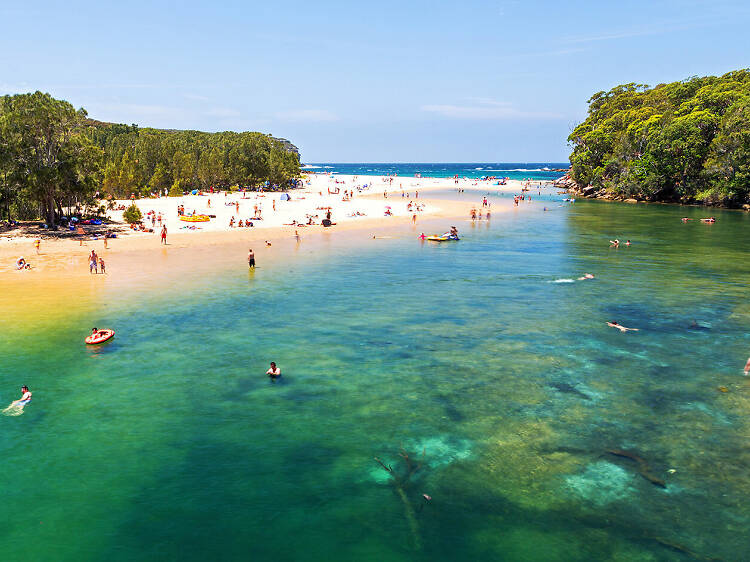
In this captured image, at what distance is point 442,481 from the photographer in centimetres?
1495

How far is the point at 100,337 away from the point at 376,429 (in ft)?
52.2

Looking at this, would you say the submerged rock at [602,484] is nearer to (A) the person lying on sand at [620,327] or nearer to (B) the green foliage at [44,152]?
(A) the person lying on sand at [620,327]

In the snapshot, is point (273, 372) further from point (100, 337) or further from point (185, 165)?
point (185, 165)

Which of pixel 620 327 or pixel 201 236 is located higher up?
pixel 201 236

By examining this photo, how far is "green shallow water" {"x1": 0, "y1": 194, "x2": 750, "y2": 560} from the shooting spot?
1295 cm

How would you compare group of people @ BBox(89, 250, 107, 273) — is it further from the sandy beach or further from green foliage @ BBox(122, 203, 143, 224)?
green foliage @ BBox(122, 203, 143, 224)

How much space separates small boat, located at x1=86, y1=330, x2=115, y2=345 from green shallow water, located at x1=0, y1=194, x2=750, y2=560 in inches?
20.0

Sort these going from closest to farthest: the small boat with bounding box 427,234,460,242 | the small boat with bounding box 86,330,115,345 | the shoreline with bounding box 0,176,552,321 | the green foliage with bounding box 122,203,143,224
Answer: the small boat with bounding box 86,330,115,345 → the shoreline with bounding box 0,176,552,321 → the small boat with bounding box 427,234,460,242 → the green foliage with bounding box 122,203,143,224

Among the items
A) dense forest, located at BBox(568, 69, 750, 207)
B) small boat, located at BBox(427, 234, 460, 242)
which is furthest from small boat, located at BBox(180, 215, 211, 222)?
dense forest, located at BBox(568, 69, 750, 207)

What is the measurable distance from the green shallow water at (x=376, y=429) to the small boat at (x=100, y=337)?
508mm

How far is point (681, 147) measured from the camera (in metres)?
92.0

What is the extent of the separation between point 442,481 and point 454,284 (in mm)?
26536

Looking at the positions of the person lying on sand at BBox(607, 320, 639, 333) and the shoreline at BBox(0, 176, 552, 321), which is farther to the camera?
the shoreline at BBox(0, 176, 552, 321)

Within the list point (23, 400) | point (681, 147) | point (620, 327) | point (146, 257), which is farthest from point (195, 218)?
point (681, 147)
